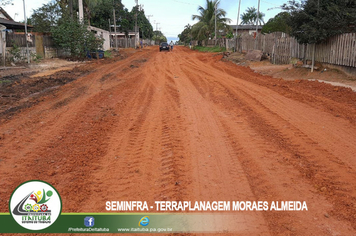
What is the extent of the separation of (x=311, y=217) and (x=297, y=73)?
1339 cm

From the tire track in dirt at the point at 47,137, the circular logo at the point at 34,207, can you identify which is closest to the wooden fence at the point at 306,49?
the tire track in dirt at the point at 47,137

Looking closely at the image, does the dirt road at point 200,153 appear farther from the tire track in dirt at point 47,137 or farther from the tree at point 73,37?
the tree at point 73,37

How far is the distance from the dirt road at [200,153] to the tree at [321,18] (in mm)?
4894

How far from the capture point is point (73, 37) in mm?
25375

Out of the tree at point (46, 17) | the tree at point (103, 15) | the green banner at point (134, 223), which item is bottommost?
the green banner at point (134, 223)

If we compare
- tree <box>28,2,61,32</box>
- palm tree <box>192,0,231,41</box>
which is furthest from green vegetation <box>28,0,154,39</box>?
palm tree <box>192,0,231,41</box>

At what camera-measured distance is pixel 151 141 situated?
231 inches

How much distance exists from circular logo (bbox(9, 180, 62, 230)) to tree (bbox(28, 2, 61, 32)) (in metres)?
25.2

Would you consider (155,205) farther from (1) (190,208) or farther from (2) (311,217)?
(2) (311,217)

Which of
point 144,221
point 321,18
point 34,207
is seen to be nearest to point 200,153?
point 144,221

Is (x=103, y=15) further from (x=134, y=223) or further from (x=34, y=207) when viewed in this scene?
(x=134, y=223)

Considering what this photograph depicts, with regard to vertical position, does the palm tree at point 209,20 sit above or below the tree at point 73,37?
above

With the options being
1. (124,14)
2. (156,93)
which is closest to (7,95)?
(156,93)

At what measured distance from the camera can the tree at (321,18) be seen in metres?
12.7
